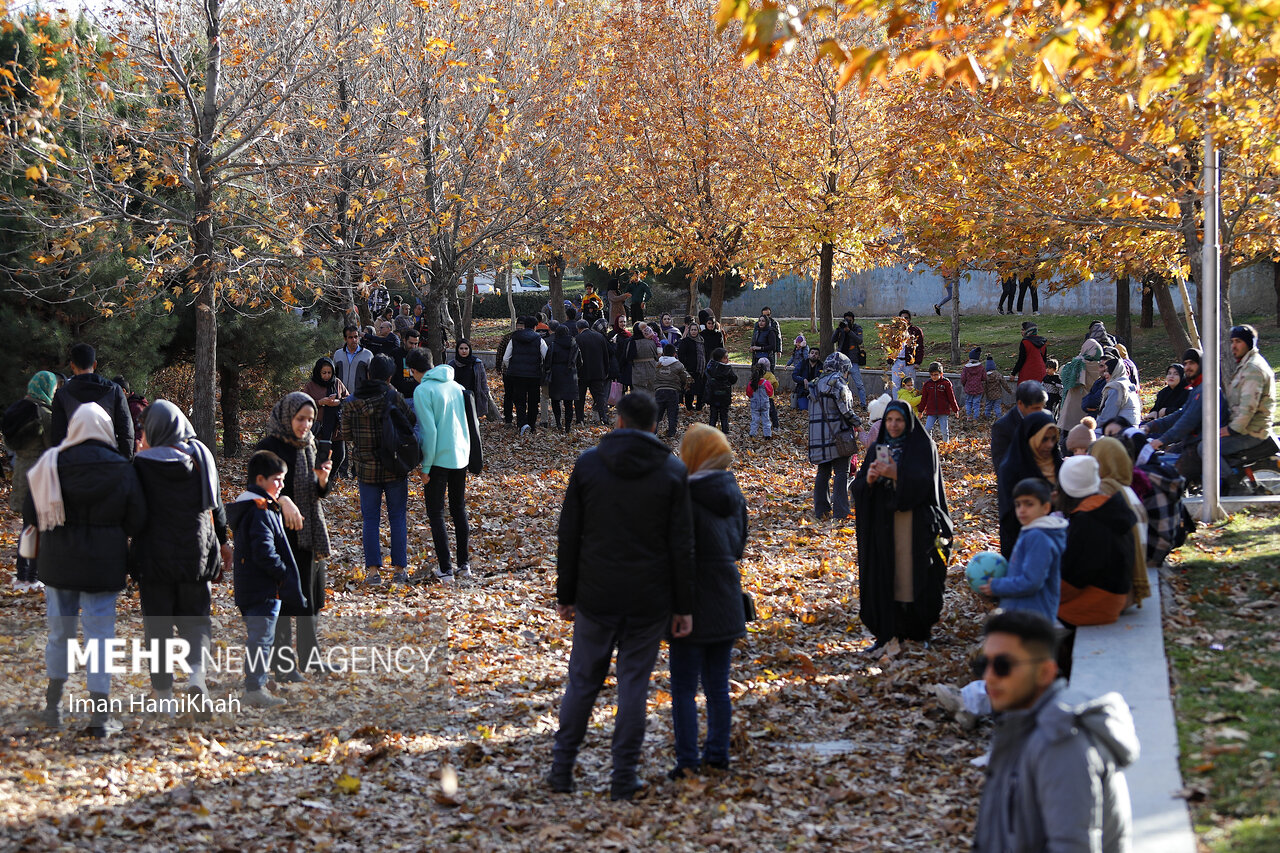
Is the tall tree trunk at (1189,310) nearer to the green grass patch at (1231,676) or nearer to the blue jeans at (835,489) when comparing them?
the blue jeans at (835,489)

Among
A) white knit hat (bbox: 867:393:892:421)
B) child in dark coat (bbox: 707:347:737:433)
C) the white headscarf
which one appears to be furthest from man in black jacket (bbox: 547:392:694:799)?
child in dark coat (bbox: 707:347:737:433)

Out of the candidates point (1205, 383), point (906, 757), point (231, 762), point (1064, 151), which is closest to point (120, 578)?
point (231, 762)

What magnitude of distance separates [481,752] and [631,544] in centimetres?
182

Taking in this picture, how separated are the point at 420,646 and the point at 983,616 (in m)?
4.41

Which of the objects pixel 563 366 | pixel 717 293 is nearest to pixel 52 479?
pixel 563 366

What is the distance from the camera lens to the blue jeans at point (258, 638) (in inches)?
278

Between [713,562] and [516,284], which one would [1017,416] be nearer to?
[713,562]

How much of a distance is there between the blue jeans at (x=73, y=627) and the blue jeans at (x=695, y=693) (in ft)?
10.5

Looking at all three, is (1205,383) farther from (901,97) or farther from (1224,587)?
(901,97)

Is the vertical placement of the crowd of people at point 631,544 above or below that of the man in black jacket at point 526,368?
below

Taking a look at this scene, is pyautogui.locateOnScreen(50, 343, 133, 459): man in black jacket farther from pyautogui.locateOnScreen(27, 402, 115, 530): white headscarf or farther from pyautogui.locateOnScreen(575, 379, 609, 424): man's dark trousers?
pyautogui.locateOnScreen(575, 379, 609, 424): man's dark trousers

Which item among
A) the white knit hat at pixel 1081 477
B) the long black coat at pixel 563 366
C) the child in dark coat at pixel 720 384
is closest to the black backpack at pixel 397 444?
the white knit hat at pixel 1081 477

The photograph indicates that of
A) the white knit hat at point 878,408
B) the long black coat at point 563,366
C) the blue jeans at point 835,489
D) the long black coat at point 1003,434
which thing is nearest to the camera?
the long black coat at point 1003,434

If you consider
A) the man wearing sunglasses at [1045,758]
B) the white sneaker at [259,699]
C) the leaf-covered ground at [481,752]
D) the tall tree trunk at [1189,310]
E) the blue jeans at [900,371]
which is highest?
the tall tree trunk at [1189,310]
